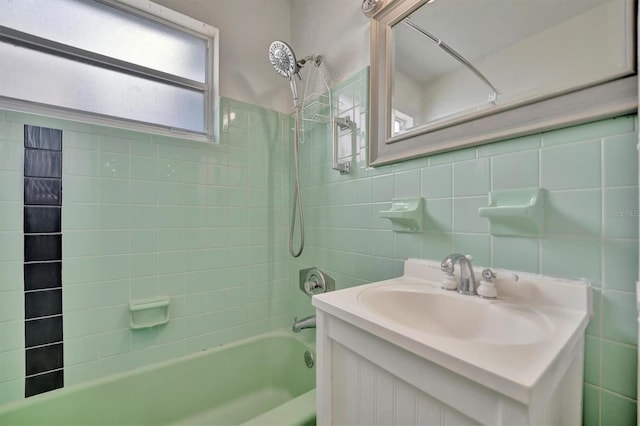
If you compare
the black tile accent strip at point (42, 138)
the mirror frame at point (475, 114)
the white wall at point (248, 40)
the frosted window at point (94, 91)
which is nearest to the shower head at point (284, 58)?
the white wall at point (248, 40)

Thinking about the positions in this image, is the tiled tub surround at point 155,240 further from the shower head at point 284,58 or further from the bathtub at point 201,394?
the shower head at point 284,58

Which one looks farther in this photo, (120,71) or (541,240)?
(120,71)

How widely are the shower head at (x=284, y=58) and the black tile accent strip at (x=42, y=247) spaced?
1.30 metres

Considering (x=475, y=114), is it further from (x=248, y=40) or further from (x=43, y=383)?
(x=43, y=383)

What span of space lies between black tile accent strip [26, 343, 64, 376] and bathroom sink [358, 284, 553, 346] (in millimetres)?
1350

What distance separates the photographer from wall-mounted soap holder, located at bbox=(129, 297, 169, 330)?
4.11 ft

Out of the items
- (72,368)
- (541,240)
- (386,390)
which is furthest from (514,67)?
(72,368)

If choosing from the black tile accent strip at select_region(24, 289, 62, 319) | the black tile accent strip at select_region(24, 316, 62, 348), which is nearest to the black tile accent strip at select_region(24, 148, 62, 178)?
the black tile accent strip at select_region(24, 289, 62, 319)

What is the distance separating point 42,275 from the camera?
109 cm

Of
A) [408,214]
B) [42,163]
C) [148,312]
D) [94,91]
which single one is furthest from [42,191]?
[408,214]

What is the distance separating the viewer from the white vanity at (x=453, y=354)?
40 cm

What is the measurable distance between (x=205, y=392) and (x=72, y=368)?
0.60m

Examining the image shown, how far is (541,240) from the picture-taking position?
0.70 metres

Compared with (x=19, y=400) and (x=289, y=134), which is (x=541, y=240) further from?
(x=19, y=400)
